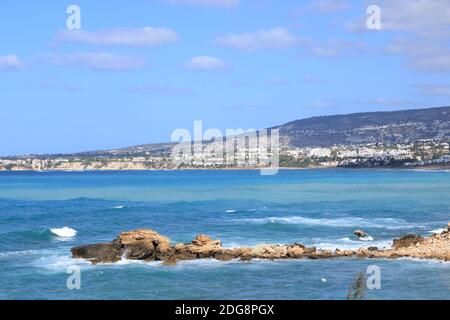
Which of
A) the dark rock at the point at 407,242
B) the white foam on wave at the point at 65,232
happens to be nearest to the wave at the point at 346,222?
the dark rock at the point at 407,242

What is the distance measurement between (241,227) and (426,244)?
14799 millimetres

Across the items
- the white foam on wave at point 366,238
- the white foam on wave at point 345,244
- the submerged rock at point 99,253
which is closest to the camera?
the submerged rock at point 99,253

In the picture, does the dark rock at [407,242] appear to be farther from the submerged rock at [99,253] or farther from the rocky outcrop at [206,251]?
the submerged rock at [99,253]

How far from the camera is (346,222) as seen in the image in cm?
4162

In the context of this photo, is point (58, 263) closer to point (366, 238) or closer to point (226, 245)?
point (226, 245)

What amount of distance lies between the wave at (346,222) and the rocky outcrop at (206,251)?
11308mm

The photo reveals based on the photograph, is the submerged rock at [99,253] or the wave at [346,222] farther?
the wave at [346,222]

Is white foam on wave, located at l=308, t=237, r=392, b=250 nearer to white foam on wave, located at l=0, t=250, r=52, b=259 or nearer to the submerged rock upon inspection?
the submerged rock

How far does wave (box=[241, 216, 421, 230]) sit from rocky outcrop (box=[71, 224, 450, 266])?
11308 millimetres

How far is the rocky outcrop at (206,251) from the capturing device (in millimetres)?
25781

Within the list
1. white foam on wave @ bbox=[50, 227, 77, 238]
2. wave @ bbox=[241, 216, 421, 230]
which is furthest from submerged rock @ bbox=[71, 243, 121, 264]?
wave @ bbox=[241, 216, 421, 230]

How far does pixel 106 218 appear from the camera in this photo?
1873 inches

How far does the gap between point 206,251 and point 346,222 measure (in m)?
17.6
